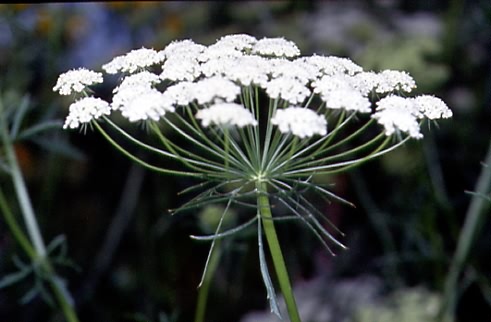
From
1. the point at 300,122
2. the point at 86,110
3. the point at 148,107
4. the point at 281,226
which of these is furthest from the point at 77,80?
the point at 281,226

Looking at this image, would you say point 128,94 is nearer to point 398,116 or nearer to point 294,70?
point 294,70

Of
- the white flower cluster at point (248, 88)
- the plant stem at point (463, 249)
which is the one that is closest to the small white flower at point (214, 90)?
the white flower cluster at point (248, 88)

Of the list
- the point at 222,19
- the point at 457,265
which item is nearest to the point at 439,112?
the point at 457,265

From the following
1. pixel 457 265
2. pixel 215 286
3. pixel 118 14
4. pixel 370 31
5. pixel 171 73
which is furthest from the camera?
pixel 118 14

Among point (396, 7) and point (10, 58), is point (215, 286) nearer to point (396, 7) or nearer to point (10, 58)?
point (10, 58)

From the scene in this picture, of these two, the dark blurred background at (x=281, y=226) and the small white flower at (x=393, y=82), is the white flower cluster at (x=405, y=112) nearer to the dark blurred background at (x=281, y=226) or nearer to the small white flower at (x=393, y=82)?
the small white flower at (x=393, y=82)

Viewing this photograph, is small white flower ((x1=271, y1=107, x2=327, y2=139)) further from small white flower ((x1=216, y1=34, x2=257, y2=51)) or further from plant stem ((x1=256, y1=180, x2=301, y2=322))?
small white flower ((x1=216, y1=34, x2=257, y2=51))
